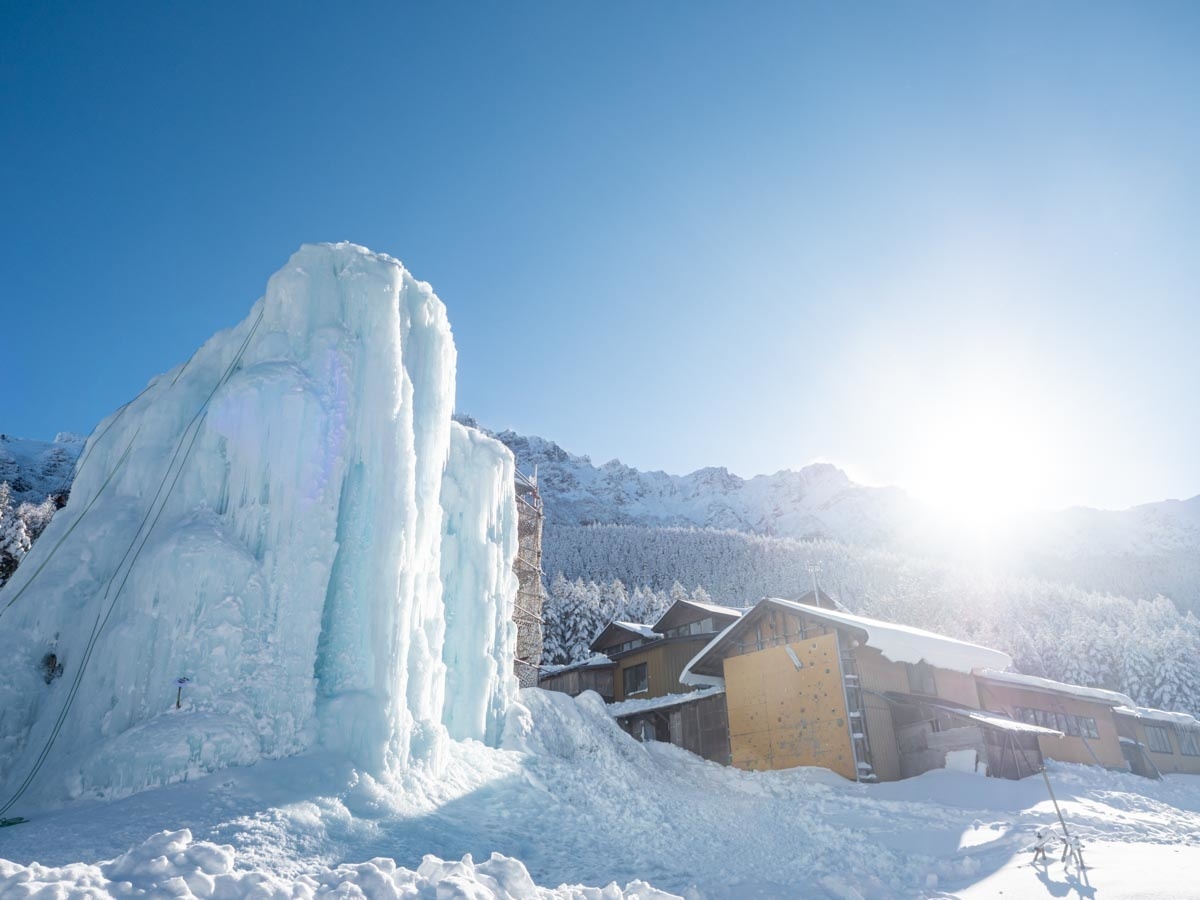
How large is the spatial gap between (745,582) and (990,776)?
289ft

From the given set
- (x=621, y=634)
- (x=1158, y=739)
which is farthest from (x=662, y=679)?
(x=1158, y=739)

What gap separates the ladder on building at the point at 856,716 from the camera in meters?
19.8

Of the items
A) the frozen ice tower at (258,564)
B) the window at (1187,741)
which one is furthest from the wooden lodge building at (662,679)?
the window at (1187,741)

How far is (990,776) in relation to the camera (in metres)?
19.2

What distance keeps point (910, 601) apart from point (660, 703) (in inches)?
2212

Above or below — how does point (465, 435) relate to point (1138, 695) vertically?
above

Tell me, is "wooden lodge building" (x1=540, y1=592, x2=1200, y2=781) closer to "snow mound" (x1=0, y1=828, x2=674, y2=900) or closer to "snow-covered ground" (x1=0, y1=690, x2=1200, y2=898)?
"snow-covered ground" (x1=0, y1=690, x2=1200, y2=898)

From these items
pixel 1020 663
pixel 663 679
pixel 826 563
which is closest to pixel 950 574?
pixel 826 563

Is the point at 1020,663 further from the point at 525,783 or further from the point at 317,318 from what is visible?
the point at 317,318

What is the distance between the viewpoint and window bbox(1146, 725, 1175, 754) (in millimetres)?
31469

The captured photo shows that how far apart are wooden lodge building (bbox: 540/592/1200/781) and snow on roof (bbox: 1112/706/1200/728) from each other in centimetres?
7

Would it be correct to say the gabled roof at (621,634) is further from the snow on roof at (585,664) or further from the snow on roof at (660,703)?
the snow on roof at (660,703)

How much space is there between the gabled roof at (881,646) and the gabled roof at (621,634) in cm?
815

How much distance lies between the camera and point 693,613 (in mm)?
33625
